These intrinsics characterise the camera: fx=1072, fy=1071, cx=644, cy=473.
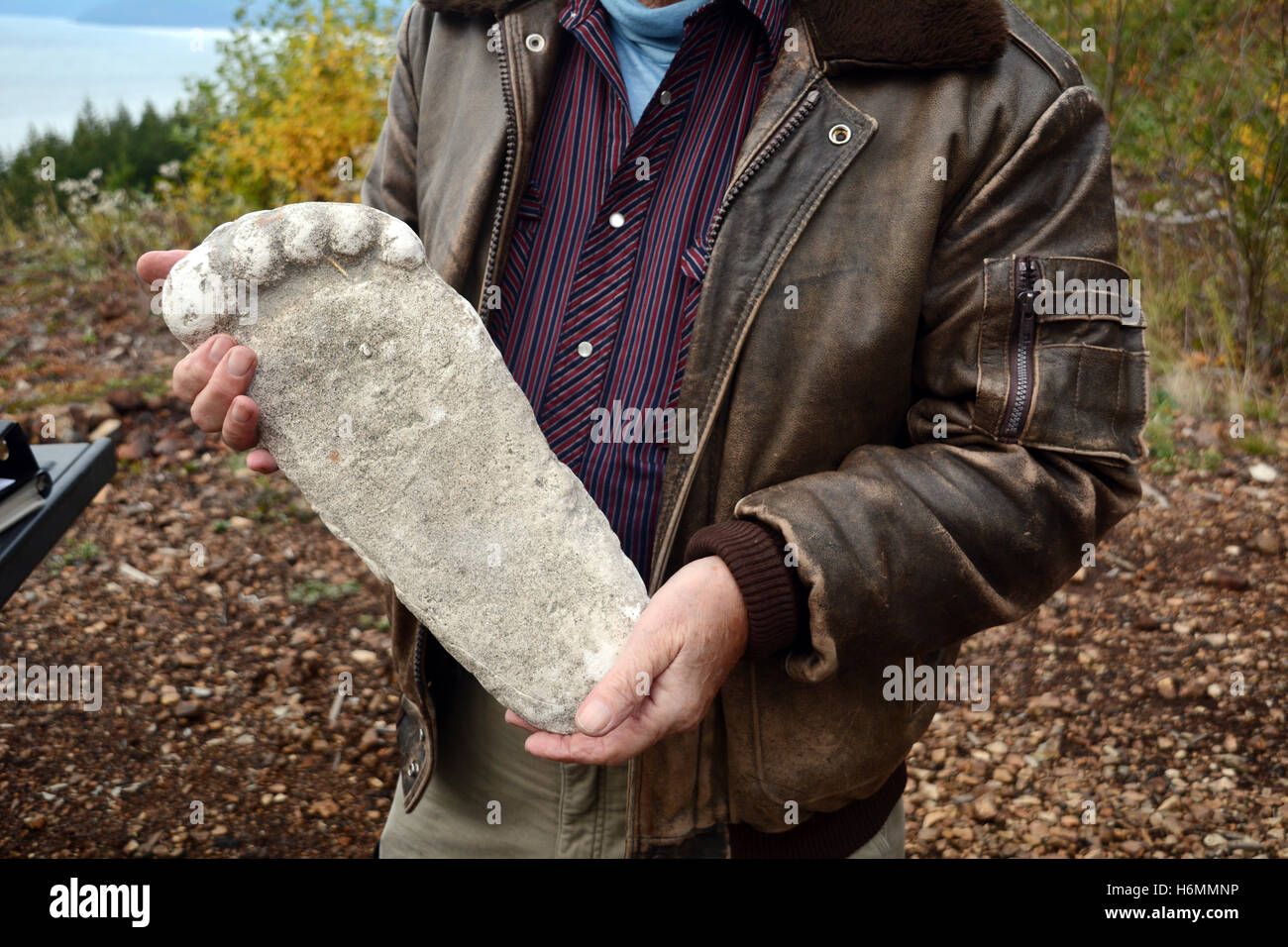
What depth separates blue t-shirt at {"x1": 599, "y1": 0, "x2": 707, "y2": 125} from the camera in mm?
1776

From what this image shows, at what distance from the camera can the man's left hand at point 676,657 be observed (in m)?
1.54

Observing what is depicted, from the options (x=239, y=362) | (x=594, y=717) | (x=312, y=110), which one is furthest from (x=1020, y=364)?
(x=312, y=110)

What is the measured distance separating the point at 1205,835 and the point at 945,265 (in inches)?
83.6

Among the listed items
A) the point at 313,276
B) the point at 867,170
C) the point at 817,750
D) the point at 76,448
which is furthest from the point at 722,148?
the point at 76,448

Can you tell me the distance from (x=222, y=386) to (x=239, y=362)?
2.0 inches

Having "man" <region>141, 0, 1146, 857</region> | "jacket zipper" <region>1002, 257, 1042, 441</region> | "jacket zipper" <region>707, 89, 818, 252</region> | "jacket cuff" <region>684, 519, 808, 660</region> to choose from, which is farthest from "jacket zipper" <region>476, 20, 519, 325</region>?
"jacket zipper" <region>1002, 257, 1042, 441</region>

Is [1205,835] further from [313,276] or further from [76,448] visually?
[76,448]

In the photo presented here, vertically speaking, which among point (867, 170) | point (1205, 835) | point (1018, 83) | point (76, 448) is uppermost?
point (1018, 83)

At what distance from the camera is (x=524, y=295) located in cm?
187

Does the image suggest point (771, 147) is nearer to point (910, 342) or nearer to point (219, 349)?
point (910, 342)

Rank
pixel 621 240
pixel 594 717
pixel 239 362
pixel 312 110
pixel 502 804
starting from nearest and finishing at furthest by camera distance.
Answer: pixel 594 717
pixel 239 362
pixel 621 240
pixel 502 804
pixel 312 110

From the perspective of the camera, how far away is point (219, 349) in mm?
1637

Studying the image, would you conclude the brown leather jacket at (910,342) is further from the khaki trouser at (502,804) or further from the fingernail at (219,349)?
the fingernail at (219,349)

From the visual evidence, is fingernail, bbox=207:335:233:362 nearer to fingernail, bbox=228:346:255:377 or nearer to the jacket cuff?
fingernail, bbox=228:346:255:377
